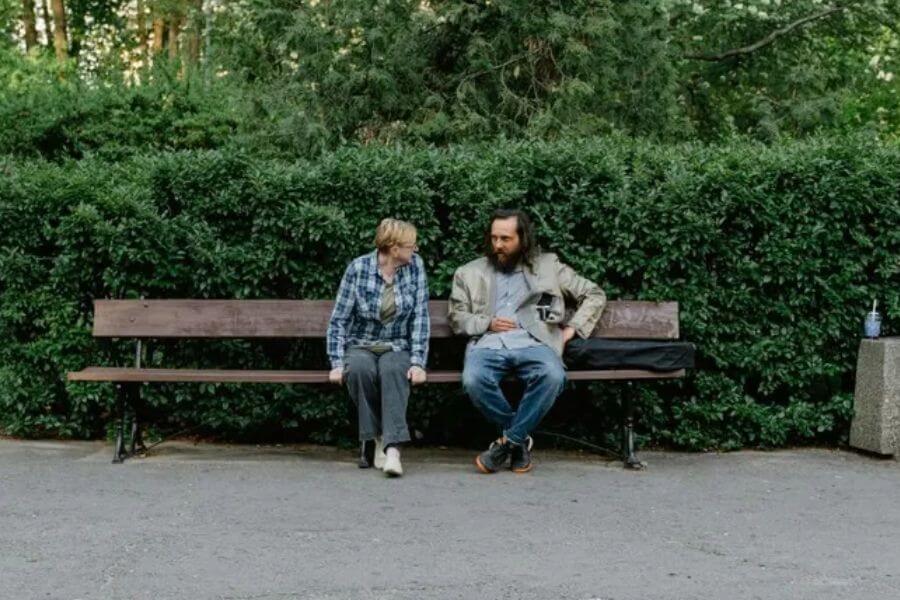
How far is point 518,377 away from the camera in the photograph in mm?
7168

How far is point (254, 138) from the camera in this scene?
40.3 feet

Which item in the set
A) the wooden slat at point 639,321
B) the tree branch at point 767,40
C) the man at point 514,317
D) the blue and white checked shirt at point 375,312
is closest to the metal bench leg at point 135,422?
the blue and white checked shirt at point 375,312

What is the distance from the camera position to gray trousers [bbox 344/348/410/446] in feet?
23.0

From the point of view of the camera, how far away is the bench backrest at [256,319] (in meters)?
7.53

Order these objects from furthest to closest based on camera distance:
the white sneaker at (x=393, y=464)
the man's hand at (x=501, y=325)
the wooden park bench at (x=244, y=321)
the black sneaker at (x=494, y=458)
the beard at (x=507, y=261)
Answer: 1. the wooden park bench at (x=244, y=321)
2. the beard at (x=507, y=261)
3. the man's hand at (x=501, y=325)
4. the black sneaker at (x=494, y=458)
5. the white sneaker at (x=393, y=464)

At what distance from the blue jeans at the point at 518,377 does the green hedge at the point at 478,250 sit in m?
0.75

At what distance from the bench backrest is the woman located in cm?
31

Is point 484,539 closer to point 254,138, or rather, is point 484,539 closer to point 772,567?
point 772,567

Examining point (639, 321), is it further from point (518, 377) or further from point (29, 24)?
point (29, 24)

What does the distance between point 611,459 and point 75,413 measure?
356cm

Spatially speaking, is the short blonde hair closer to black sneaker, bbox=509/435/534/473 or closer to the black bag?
the black bag

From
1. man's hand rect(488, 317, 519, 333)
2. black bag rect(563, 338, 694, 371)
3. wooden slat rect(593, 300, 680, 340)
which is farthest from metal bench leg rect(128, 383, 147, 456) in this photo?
wooden slat rect(593, 300, 680, 340)

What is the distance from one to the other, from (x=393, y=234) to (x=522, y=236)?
0.80 metres

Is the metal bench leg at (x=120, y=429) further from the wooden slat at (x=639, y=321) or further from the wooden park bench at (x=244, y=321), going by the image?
the wooden slat at (x=639, y=321)
